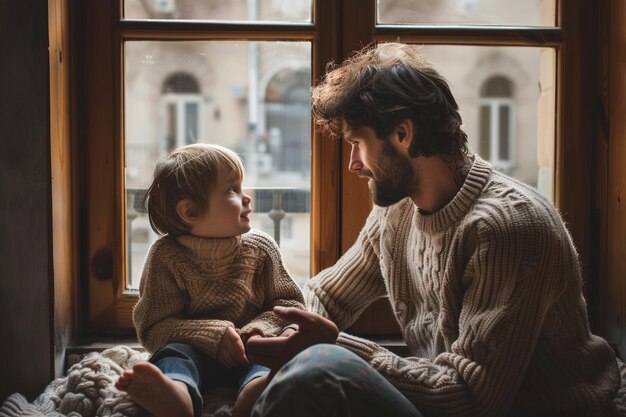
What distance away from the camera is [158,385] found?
118 centimetres

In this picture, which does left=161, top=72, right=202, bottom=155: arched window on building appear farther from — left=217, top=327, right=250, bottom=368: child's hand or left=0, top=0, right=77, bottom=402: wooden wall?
left=217, top=327, right=250, bottom=368: child's hand

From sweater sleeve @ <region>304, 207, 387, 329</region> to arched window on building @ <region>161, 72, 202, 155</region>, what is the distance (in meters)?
0.48

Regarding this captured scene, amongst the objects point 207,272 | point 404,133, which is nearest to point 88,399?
point 207,272

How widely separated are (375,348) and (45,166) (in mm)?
773

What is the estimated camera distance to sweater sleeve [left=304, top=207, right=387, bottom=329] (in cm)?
157

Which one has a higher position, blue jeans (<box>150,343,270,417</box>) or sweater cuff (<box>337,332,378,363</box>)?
sweater cuff (<box>337,332,378,363</box>)

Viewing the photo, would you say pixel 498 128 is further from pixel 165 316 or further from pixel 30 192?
pixel 30 192

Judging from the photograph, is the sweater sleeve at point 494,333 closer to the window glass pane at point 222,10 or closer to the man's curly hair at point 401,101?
the man's curly hair at point 401,101

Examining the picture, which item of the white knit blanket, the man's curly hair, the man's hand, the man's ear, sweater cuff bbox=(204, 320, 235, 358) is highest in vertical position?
the man's curly hair

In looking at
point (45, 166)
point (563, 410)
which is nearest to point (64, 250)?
point (45, 166)

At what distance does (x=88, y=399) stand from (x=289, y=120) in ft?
2.58

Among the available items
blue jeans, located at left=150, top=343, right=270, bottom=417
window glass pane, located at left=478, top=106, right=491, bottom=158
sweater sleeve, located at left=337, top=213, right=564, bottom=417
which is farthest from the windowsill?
window glass pane, located at left=478, top=106, right=491, bottom=158

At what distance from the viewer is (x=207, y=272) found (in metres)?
1.50

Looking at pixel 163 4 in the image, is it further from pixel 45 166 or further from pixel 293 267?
pixel 293 267
